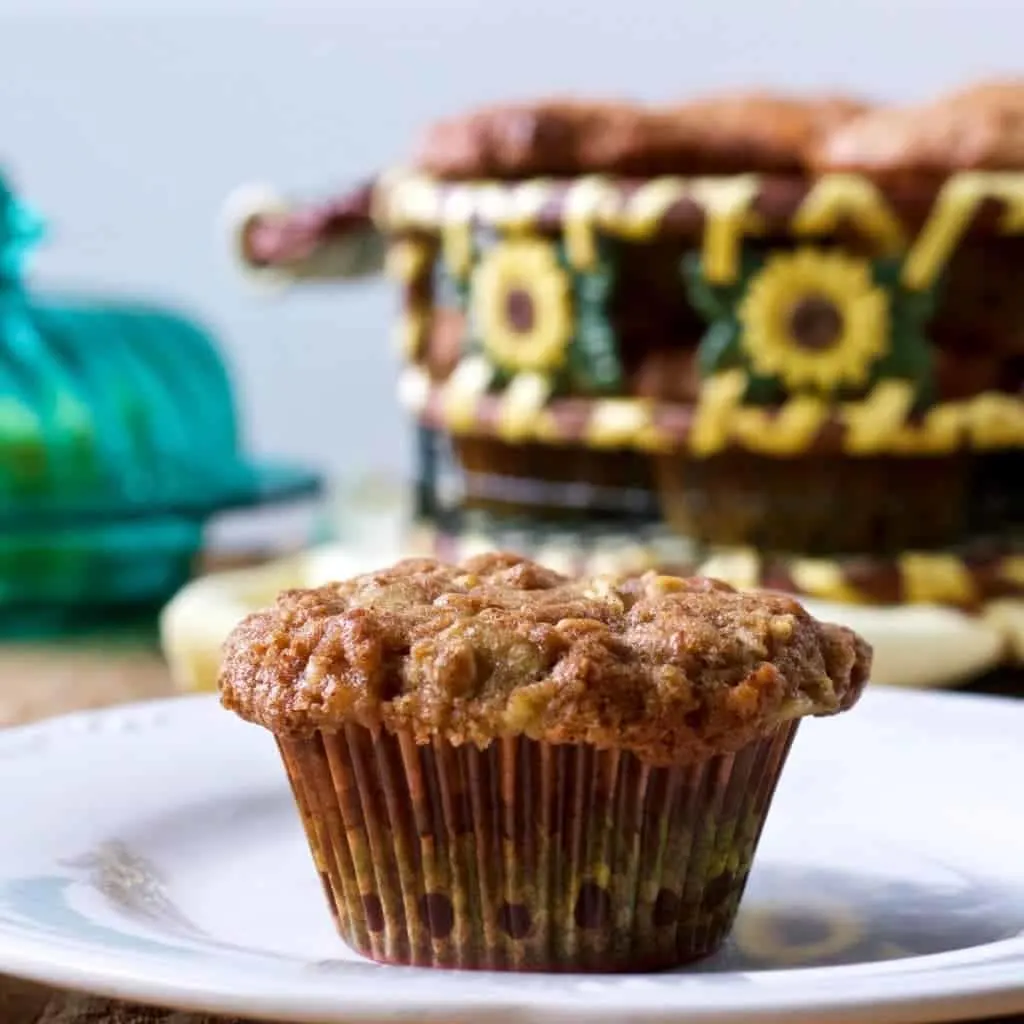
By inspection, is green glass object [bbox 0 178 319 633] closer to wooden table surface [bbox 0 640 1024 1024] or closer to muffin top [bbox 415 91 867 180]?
wooden table surface [bbox 0 640 1024 1024]

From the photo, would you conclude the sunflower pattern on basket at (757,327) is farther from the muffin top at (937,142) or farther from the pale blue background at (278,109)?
the pale blue background at (278,109)

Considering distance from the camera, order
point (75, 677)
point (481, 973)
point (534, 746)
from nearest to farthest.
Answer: point (481, 973), point (534, 746), point (75, 677)

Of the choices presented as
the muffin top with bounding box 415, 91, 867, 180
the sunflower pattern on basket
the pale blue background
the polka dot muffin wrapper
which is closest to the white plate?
the polka dot muffin wrapper

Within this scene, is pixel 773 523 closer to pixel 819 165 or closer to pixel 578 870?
pixel 819 165

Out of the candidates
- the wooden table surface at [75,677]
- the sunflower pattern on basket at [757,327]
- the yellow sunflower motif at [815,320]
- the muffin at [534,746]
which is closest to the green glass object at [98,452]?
the wooden table surface at [75,677]

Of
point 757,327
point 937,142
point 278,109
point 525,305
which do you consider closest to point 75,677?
point 525,305

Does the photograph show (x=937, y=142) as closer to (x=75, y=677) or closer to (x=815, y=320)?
(x=815, y=320)

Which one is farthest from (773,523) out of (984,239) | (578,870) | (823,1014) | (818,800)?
(823,1014)
